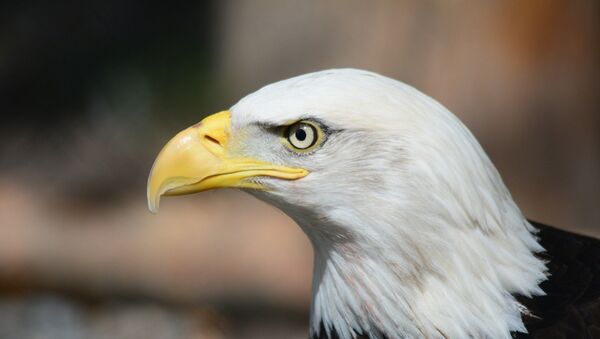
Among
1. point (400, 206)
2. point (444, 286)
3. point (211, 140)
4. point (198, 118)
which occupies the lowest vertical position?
point (444, 286)

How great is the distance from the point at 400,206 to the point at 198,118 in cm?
416

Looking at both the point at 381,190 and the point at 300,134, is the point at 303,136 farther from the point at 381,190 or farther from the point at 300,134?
the point at 381,190

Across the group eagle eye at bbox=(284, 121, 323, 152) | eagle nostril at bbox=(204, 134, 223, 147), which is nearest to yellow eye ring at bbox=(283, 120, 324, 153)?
eagle eye at bbox=(284, 121, 323, 152)

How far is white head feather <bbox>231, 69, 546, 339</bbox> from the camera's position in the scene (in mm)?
2303


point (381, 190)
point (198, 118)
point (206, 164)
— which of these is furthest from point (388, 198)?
point (198, 118)

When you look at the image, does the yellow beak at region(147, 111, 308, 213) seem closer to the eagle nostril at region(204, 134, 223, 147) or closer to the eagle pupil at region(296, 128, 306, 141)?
the eagle nostril at region(204, 134, 223, 147)

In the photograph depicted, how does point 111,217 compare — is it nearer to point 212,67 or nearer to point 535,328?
point 212,67

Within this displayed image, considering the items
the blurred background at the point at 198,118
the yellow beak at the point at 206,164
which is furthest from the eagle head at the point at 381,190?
the blurred background at the point at 198,118

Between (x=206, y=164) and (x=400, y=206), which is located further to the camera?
(x=206, y=164)

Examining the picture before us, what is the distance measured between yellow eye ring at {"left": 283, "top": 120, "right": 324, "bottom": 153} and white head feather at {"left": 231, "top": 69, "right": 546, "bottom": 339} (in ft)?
0.09

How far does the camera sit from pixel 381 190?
2.33m

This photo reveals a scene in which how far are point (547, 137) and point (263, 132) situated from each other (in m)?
3.20

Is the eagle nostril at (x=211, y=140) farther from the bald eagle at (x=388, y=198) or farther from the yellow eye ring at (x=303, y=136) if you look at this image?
the yellow eye ring at (x=303, y=136)

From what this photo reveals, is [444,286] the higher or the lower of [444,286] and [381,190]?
the lower
